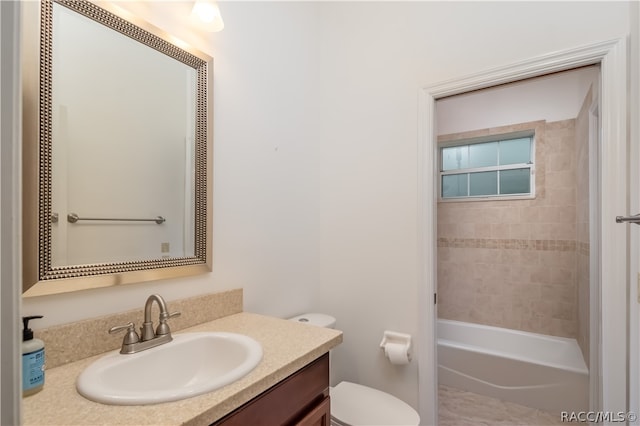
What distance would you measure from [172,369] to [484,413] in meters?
2.21

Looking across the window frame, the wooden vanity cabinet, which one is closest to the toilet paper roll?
the wooden vanity cabinet

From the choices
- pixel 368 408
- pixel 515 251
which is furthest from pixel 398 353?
pixel 515 251

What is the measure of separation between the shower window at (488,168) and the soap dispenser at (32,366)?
10.9 ft

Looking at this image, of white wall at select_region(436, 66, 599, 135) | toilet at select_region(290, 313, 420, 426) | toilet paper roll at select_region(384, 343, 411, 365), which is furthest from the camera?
white wall at select_region(436, 66, 599, 135)

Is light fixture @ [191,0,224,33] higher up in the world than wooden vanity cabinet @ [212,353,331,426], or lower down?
higher up

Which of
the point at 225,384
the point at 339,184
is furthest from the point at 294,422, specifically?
the point at 339,184

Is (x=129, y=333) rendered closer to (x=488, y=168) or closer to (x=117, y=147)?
(x=117, y=147)

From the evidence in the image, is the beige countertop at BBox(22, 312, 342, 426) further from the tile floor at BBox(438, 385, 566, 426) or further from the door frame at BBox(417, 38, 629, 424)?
the tile floor at BBox(438, 385, 566, 426)

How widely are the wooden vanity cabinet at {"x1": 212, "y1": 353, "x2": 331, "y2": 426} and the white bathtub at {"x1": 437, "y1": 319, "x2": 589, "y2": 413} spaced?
6.18 feet

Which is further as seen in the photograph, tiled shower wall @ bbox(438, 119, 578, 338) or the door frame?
tiled shower wall @ bbox(438, 119, 578, 338)

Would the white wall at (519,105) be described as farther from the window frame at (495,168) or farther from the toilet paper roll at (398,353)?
the toilet paper roll at (398,353)

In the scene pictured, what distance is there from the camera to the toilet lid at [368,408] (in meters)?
1.43

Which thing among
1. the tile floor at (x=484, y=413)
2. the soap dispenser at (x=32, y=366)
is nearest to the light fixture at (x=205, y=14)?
the soap dispenser at (x=32, y=366)

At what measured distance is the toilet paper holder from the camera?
1.69 m
